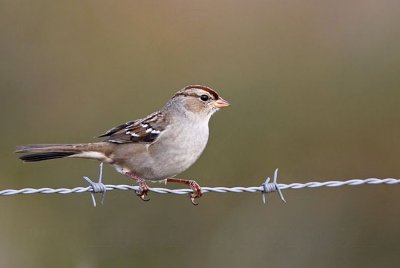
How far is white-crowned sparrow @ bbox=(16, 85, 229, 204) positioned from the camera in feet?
26.7

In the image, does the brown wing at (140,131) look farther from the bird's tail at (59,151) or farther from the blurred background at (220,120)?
the blurred background at (220,120)

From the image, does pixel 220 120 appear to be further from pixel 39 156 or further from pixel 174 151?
pixel 39 156

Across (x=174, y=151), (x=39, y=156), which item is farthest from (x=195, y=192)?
(x=39, y=156)

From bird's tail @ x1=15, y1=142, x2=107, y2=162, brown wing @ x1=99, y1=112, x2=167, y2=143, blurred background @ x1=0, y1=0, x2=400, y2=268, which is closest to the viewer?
bird's tail @ x1=15, y1=142, x2=107, y2=162

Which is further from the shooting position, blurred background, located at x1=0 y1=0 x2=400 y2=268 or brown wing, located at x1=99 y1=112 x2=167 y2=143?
blurred background, located at x1=0 y1=0 x2=400 y2=268

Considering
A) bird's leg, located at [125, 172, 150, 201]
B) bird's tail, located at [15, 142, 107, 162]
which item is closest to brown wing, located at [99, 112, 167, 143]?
bird's tail, located at [15, 142, 107, 162]

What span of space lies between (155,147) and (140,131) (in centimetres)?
21

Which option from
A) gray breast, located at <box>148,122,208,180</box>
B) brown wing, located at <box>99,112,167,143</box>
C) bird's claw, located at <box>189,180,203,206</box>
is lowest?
bird's claw, located at <box>189,180,203,206</box>

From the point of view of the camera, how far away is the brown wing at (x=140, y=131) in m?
8.26

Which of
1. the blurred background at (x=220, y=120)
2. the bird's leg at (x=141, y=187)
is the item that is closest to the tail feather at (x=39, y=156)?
the bird's leg at (x=141, y=187)

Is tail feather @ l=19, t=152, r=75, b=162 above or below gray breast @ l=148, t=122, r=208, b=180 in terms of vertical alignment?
below

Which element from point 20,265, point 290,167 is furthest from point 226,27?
point 20,265

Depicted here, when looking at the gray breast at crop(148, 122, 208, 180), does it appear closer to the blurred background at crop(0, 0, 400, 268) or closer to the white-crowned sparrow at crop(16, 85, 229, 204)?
the white-crowned sparrow at crop(16, 85, 229, 204)

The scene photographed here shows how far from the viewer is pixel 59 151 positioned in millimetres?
7879
